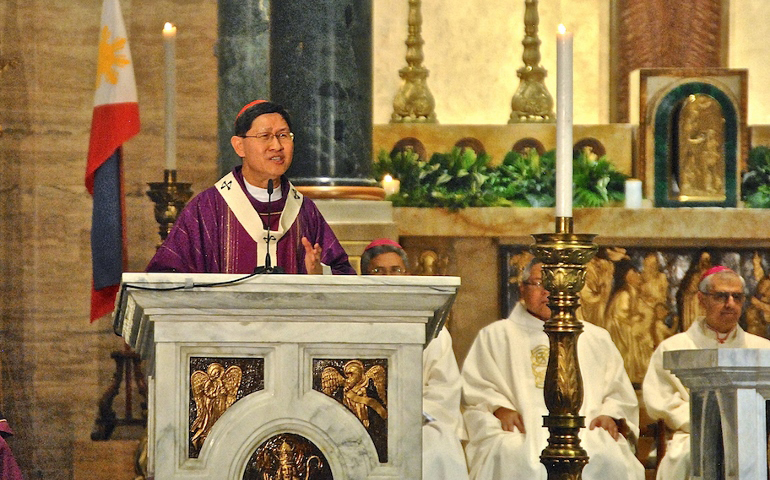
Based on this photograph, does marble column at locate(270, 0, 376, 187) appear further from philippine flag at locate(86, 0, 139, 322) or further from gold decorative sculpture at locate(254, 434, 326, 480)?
gold decorative sculpture at locate(254, 434, 326, 480)

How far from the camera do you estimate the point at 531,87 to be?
957cm

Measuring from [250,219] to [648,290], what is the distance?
4.10 meters

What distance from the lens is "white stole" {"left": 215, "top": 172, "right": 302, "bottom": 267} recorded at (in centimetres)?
494

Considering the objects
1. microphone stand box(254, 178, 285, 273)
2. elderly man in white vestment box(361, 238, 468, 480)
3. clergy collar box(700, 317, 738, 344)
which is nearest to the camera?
microphone stand box(254, 178, 285, 273)

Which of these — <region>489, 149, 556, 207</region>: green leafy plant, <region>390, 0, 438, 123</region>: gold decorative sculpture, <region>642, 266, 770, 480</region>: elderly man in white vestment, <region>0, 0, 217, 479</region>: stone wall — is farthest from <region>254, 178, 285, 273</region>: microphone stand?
<region>0, 0, 217, 479</region>: stone wall

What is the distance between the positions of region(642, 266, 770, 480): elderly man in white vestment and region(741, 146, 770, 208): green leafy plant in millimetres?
953

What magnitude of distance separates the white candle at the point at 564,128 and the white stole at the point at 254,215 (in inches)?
33.7

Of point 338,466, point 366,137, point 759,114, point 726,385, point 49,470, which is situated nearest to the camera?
point 338,466

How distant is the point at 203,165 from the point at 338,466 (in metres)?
5.65

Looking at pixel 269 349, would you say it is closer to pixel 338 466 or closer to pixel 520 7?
pixel 338 466

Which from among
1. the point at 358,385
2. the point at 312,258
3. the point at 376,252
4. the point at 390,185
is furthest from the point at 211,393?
the point at 390,185

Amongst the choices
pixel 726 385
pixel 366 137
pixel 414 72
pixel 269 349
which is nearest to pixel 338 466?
pixel 269 349

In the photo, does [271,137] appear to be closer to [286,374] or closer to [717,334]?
[286,374]

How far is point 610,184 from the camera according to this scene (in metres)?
8.88
